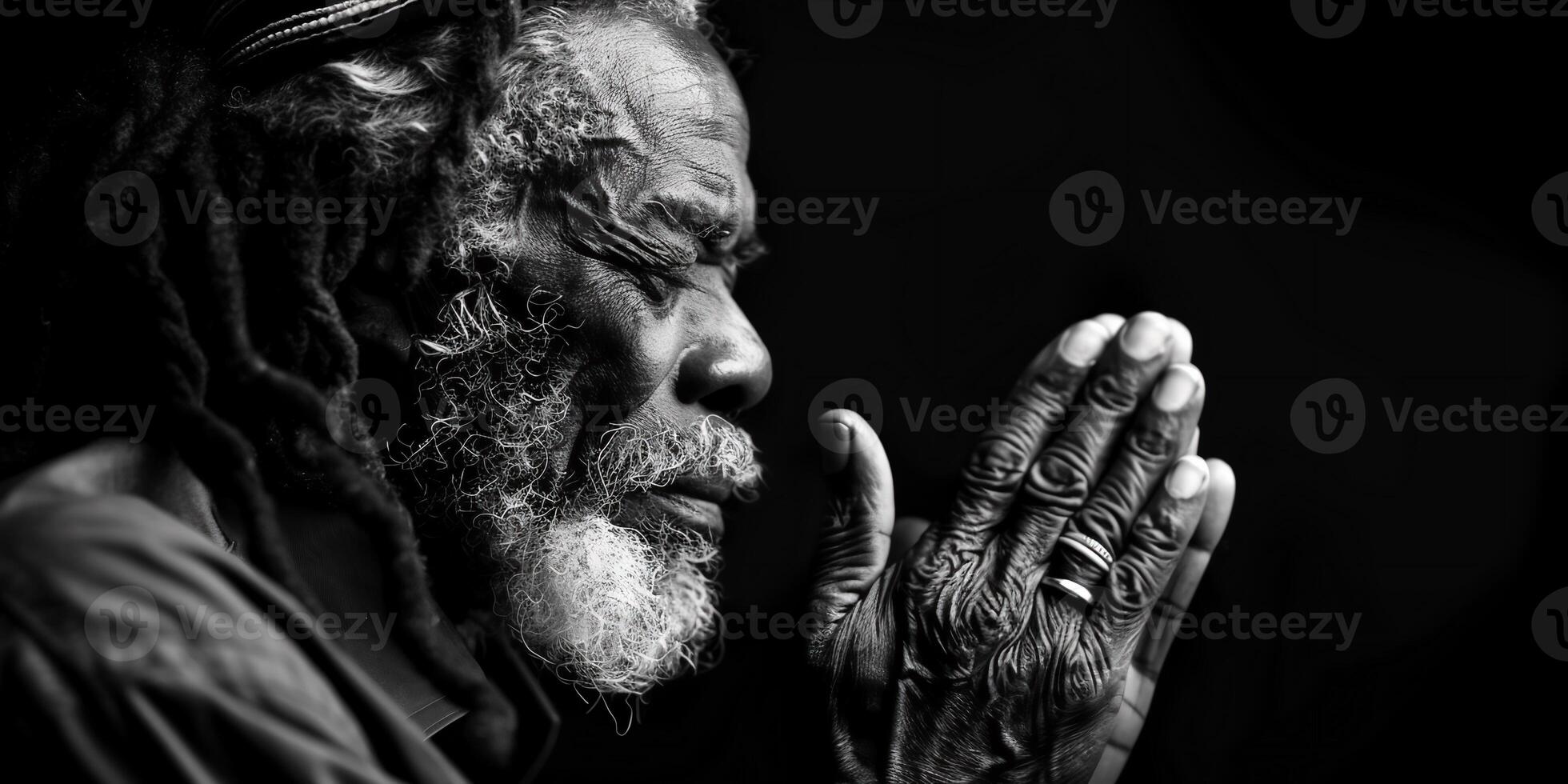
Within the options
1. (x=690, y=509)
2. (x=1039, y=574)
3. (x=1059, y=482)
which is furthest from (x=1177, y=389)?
(x=690, y=509)

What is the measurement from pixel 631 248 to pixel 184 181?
553mm

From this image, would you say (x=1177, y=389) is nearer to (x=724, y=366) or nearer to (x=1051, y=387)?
(x=1051, y=387)

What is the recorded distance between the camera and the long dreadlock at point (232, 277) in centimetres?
113

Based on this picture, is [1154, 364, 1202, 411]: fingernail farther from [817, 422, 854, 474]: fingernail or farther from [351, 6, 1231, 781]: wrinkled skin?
[817, 422, 854, 474]: fingernail

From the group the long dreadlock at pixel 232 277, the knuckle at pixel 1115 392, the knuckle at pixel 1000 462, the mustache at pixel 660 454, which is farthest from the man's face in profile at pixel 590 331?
the knuckle at pixel 1115 392

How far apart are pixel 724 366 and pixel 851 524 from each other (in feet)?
0.99

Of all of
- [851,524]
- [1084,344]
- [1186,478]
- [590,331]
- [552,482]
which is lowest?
[552,482]

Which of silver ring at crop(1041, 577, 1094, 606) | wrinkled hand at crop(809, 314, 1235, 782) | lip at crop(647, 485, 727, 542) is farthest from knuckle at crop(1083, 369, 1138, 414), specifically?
lip at crop(647, 485, 727, 542)

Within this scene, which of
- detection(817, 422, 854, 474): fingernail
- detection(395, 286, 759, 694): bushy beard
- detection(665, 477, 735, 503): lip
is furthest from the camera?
detection(665, 477, 735, 503): lip

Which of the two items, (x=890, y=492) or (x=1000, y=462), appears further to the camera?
(x=890, y=492)

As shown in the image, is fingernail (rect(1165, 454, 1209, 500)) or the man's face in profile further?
the man's face in profile

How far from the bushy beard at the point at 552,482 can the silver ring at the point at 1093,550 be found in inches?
21.8

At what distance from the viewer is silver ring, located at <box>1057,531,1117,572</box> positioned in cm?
127

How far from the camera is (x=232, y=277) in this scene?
3.88ft
